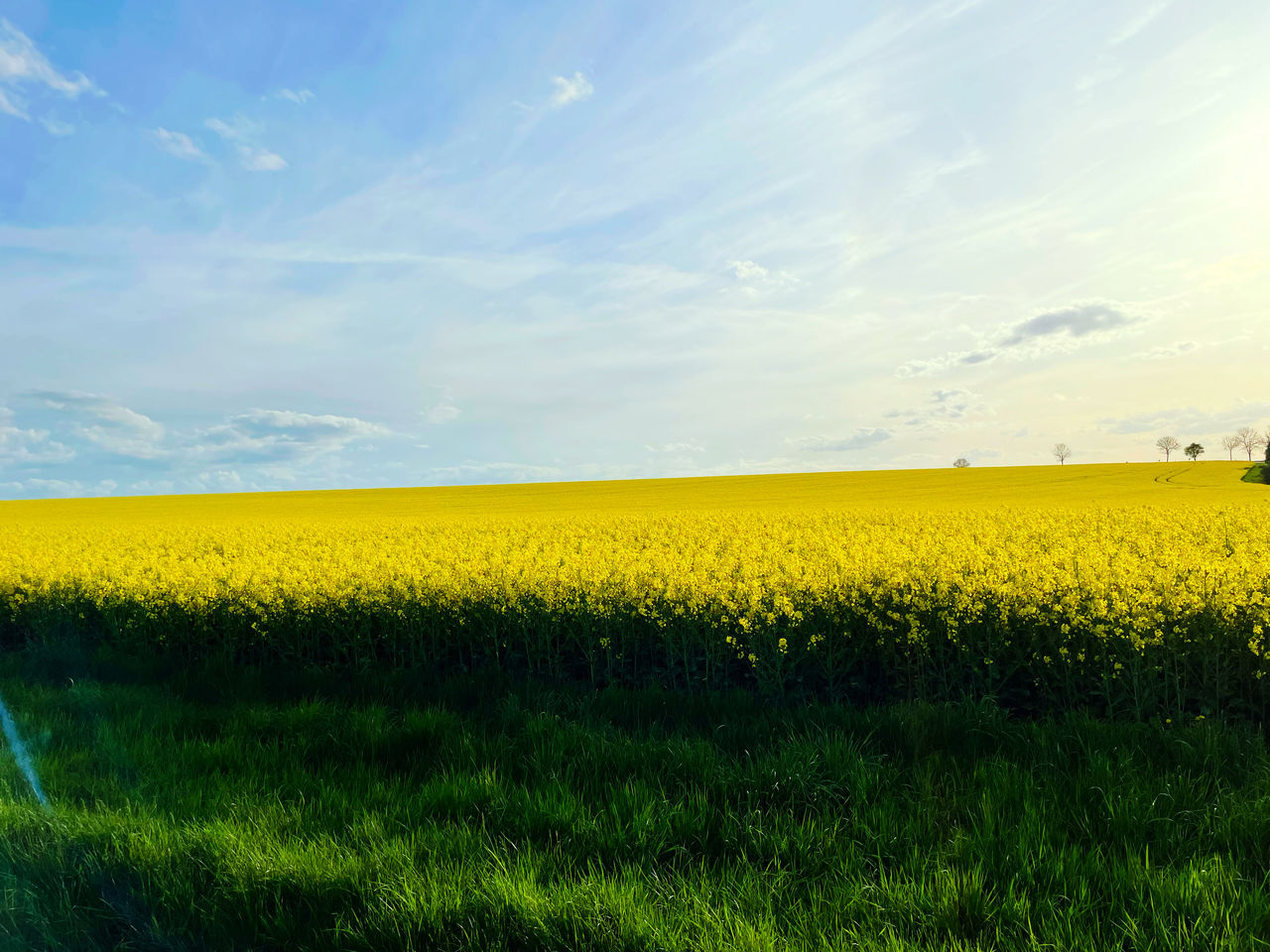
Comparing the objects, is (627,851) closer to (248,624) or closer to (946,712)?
(946,712)

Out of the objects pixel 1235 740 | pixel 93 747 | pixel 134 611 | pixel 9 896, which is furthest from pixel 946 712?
pixel 134 611

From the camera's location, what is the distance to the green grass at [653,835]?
2830 millimetres

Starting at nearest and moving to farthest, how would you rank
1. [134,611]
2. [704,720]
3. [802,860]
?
[802,860], [704,720], [134,611]

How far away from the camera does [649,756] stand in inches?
175

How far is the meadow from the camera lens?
9.66ft

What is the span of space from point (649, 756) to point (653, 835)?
98 centimetres

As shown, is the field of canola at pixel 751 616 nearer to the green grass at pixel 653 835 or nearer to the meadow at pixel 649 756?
the meadow at pixel 649 756

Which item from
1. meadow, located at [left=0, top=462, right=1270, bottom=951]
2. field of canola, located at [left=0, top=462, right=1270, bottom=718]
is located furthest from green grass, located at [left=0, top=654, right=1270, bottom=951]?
field of canola, located at [left=0, top=462, right=1270, bottom=718]

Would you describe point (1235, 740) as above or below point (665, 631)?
below

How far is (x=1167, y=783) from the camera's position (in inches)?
153

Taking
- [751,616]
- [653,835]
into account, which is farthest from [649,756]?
[751,616]

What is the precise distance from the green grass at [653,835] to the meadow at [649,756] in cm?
2

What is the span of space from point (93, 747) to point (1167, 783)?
7209mm

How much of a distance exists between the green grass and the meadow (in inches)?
0.8
